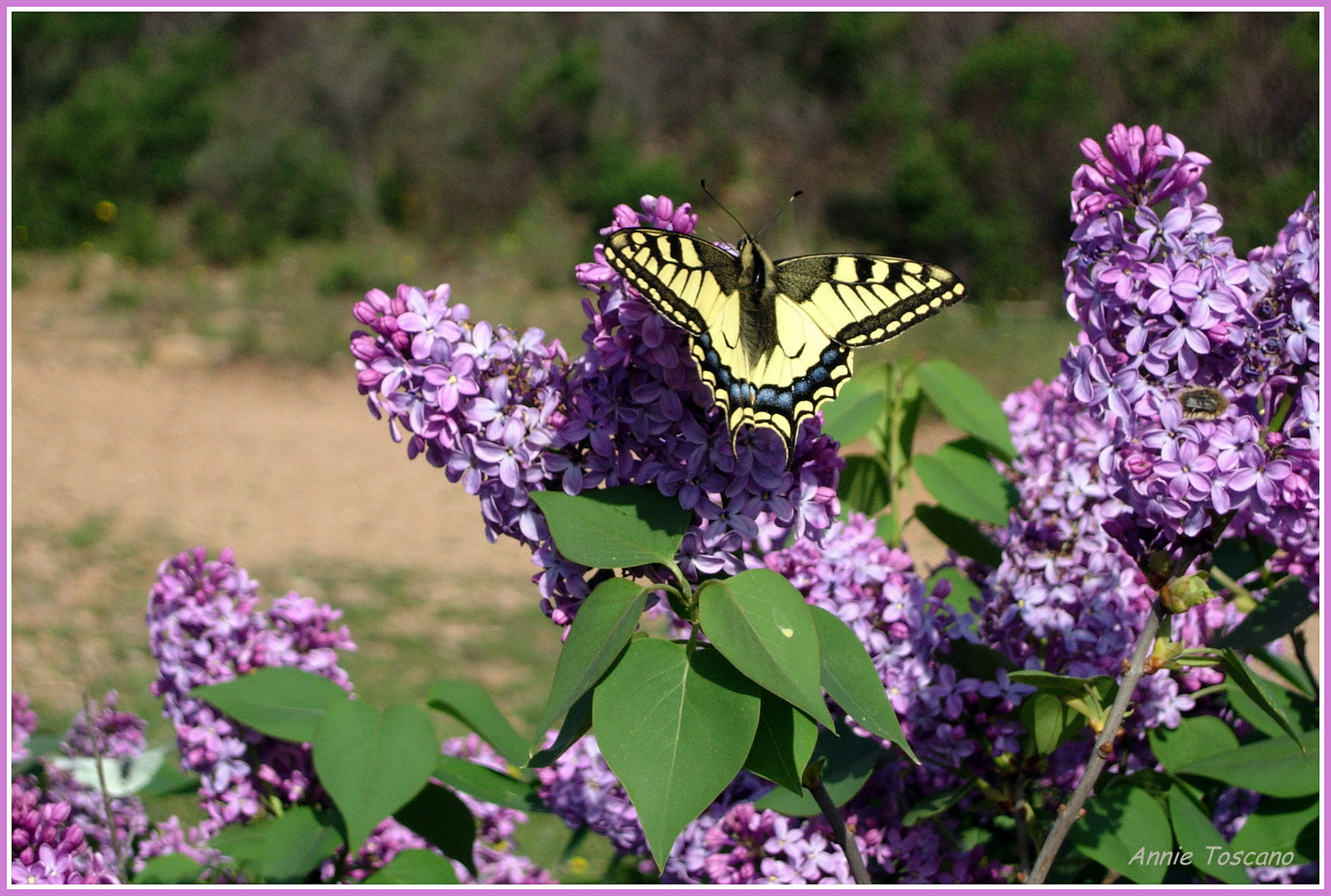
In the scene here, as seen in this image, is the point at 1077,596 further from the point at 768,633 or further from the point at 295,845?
the point at 295,845

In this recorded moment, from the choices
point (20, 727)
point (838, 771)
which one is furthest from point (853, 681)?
point (20, 727)

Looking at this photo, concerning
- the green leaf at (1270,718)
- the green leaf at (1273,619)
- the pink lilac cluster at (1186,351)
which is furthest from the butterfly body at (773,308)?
the green leaf at (1270,718)

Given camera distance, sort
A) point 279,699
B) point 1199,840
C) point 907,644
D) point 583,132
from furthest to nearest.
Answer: point 583,132 → point 279,699 → point 907,644 → point 1199,840

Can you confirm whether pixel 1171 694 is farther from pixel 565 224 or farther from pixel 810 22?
pixel 810 22

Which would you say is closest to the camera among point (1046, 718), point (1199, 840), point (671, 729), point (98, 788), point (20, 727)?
point (671, 729)

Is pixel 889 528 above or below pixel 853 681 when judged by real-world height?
above

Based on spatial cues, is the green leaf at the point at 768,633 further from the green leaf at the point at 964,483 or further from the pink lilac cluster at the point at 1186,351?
the green leaf at the point at 964,483
